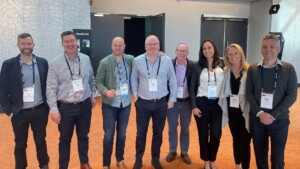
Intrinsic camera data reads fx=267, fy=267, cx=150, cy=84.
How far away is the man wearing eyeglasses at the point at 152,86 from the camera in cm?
273

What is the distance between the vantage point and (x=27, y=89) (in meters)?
2.50

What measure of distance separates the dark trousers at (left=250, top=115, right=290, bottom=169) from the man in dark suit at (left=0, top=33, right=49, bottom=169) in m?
2.01

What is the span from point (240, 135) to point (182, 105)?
73 centimetres

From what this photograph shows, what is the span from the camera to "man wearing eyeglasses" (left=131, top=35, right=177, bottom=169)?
2730mm

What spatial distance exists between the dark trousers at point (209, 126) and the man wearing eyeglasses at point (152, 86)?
33 centimetres

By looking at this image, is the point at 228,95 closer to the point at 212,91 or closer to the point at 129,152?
the point at 212,91

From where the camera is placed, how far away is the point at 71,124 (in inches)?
104

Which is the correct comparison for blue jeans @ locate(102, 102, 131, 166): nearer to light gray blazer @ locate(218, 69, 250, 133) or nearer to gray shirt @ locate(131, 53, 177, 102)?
gray shirt @ locate(131, 53, 177, 102)

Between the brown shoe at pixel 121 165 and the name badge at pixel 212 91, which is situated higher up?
the name badge at pixel 212 91

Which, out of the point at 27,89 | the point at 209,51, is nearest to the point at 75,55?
the point at 27,89

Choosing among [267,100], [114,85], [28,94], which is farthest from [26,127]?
[267,100]

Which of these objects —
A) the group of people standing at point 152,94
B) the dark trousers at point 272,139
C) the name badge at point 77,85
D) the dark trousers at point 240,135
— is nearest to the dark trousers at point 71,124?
the group of people standing at point 152,94

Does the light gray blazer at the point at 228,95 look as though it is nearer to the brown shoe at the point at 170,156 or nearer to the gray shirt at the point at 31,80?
the brown shoe at the point at 170,156

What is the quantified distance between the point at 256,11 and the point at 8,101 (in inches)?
333
